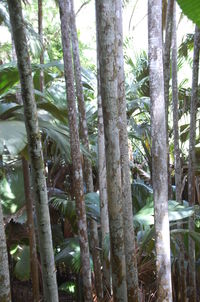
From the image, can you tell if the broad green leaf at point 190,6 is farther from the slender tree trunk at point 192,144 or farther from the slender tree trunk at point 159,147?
the slender tree trunk at point 192,144

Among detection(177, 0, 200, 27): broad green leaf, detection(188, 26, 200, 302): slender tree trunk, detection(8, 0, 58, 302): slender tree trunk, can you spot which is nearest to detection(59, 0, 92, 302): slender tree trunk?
detection(8, 0, 58, 302): slender tree trunk

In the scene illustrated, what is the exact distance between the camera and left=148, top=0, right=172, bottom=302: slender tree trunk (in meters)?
2.23

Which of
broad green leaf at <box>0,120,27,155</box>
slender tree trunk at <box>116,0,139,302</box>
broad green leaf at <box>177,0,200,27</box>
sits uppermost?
broad green leaf at <box>177,0,200,27</box>

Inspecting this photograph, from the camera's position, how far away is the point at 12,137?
174 centimetres

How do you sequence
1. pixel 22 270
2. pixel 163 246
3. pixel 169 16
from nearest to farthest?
pixel 163 246 → pixel 169 16 → pixel 22 270

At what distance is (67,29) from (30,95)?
1.45m

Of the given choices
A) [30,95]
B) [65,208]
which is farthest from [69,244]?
[30,95]

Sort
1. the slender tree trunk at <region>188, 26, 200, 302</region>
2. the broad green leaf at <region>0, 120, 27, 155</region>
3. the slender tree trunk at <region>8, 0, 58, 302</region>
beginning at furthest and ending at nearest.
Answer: the slender tree trunk at <region>188, 26, 200, 302</region> → the broad green leaf at <region>0, 120, 27, 155</region> → the slender tree trunk at <region>8, 0, 58, 302</region>

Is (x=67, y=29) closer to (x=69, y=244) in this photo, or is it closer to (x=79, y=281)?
(x=69, y=244)

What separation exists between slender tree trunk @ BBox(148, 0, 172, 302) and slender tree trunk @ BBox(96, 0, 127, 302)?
52cm

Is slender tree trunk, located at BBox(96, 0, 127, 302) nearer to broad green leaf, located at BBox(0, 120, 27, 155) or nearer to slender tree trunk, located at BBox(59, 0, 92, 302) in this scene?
broad green leaf, located at BBox(0, 120, 27, 155)

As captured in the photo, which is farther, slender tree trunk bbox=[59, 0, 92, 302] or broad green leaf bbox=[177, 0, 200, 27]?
slender tree trunk bbox=[59, 0, 92, 302]

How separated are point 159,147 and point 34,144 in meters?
1.06

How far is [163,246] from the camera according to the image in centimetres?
228
